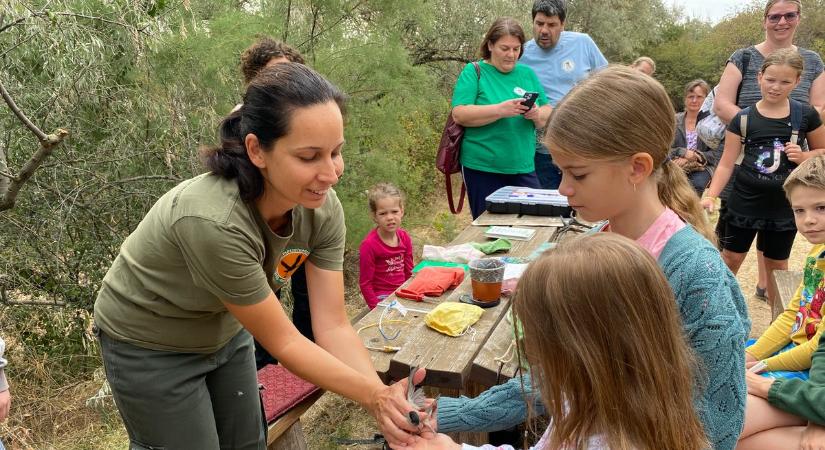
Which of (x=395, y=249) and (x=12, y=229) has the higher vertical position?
(x=12, y=229)

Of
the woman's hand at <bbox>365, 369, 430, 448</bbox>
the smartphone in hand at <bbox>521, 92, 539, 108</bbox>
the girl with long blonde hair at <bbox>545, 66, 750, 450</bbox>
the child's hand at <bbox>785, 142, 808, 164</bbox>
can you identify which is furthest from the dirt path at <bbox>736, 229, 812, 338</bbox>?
the woman's hand at <bbox>365, 369, 430, 448</bbox>

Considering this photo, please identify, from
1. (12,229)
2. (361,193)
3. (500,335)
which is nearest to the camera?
(500,335)

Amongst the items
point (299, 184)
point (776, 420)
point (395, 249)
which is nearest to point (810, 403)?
point (776, 420)

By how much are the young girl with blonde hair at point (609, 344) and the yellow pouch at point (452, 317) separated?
1.10 m

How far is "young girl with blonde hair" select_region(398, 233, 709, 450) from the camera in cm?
120

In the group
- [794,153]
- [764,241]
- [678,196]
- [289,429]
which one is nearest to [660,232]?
[678,196]

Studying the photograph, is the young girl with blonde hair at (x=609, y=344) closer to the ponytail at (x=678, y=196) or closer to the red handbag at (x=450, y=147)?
the ponytail at (x=678, y=196)

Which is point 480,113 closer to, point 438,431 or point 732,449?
point 438,431

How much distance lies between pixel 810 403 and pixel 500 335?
103cm

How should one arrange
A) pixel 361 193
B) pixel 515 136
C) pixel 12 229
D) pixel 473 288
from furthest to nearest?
pixel 361 193, pixel 515 136, pixel 12 229, pixel 473 288

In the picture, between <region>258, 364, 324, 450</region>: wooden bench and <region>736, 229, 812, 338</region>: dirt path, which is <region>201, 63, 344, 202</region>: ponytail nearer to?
<region>258, 364, 324, 450</region>: wooden bench

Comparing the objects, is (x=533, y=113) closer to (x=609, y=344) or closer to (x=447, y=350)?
(x=447, y=350)

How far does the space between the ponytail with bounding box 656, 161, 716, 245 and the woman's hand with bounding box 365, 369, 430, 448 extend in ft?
3.09

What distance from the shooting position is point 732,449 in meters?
1.49
